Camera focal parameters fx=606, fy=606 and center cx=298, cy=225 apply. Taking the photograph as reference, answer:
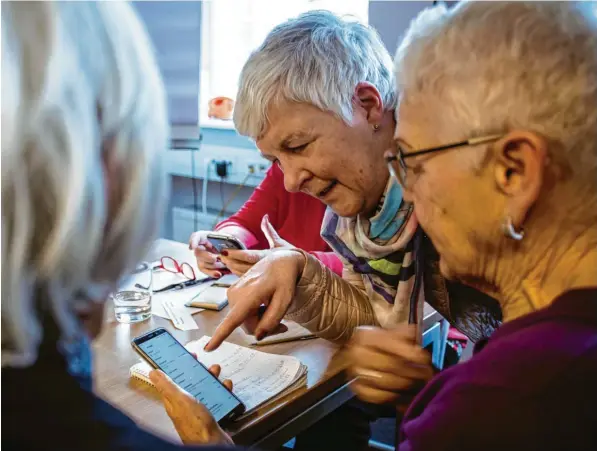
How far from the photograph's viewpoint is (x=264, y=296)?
1180mm

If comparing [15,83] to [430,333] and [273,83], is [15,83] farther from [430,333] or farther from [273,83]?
[430,333]

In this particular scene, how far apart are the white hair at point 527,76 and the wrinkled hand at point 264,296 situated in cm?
57

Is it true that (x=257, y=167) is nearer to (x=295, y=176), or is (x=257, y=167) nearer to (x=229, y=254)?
(x=229, y=254)

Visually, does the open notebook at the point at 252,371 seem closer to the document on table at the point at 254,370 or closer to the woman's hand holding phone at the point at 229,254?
the document on table at the point at 254,370

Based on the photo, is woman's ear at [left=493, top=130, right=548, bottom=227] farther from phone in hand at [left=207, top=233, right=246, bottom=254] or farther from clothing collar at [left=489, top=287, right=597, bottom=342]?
phone in hand at [left=207, top=233, right=246, bottom=254]

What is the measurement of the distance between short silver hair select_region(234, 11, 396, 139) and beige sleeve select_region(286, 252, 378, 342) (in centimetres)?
32

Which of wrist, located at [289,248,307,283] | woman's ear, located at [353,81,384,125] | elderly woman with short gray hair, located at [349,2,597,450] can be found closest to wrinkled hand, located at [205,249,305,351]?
wrist, located at [289,248,307,283]

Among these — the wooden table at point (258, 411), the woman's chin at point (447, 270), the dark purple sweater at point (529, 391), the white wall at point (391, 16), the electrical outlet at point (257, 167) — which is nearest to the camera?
the dark purple sweater at point (529, 391)

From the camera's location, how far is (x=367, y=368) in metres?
0.98

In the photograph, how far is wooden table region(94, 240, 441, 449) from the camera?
3.10 ft

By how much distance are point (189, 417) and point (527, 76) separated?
631mm

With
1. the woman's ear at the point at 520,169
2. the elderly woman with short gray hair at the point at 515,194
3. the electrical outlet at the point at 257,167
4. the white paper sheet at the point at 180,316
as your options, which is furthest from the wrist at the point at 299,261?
the electrical outlet at the point at 257,167

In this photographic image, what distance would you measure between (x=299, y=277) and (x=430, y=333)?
0.37 metres

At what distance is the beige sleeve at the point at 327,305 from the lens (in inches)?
48.3
